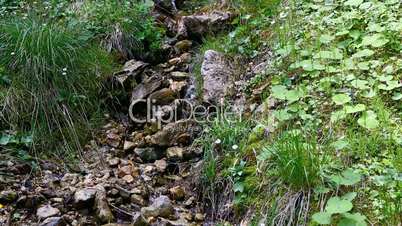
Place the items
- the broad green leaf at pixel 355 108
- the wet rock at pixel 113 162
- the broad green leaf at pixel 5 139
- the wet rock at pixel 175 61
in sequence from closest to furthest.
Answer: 1. the broad green leaf at pixel 355 108
2. the broad green leaf at pixel 5 139
3. the wet rock at pixel 113 162
4. the wet rock at pixel 175 61

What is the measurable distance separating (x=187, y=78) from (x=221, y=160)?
4.20ft

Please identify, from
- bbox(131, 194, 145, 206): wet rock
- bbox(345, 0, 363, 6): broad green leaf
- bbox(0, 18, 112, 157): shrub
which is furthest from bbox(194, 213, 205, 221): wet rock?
bbox(345, 0, 363, 6): broad green leaf

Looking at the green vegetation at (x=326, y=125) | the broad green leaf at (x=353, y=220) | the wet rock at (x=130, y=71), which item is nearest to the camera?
the broad green leaf at (x=353, y=220)

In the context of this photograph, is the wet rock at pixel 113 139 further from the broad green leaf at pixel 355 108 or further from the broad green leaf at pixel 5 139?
the broad green leaf at pixel 355 108

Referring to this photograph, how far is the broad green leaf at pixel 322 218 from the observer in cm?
216

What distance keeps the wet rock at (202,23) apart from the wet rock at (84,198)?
83.3 inches

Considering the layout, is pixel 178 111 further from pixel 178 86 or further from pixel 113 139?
pixel 113 139

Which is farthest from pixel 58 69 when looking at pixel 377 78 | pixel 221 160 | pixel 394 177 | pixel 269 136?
pixel 394 177

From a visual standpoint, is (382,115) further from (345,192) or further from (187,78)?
(187,78)

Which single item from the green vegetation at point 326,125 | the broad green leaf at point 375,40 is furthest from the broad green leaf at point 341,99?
the broad green leaf at point 375,40

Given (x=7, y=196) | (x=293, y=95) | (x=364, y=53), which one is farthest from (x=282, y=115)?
(x=7, y=196)

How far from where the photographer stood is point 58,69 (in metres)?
3.80

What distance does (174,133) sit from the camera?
11.9ft

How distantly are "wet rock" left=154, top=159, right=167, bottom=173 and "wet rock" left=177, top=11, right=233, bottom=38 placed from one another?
156 centimetres
